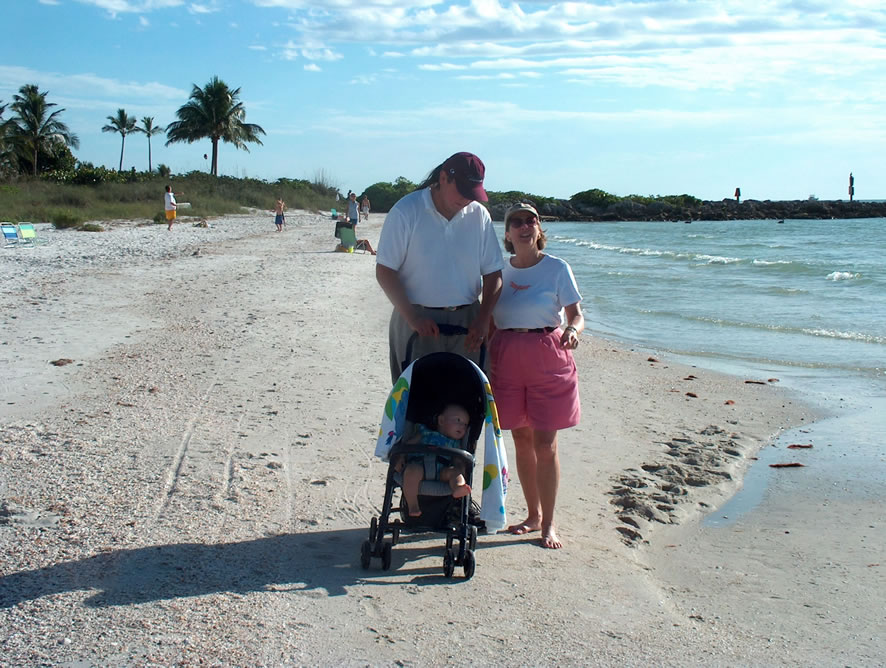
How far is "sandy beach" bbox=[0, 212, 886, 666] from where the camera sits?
3229 millimetres

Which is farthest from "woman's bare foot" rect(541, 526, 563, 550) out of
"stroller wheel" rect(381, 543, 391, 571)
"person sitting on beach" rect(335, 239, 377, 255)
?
"person sitting on beach" rect(335, 239, 377, 255)

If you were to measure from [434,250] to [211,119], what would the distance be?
6474 centimetres

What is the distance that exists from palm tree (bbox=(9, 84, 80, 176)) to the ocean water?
139ft

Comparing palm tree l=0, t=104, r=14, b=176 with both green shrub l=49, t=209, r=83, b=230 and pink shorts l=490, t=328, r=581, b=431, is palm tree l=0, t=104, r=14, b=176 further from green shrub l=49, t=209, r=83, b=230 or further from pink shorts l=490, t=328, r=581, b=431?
pink shorts l=490, t=328, r=581, b=431

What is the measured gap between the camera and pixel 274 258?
2002 cm

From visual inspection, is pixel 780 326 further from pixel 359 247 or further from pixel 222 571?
pixel 359 247

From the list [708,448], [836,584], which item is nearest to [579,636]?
[836,584]

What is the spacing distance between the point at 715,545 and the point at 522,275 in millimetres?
1813

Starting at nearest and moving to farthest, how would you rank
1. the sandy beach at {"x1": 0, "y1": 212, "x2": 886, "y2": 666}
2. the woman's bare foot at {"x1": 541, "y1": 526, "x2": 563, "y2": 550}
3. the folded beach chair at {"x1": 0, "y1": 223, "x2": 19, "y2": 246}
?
the sandy beach at {"x1": 0, "y1": 212, "x2": 886, "y2": 666}
the woman's bare foot at {"x1": 541, "y1": 526, "x2": 563, "y2": 550}
the folded beach chair at {"x1": 0, "y1": 223, "x2": 19, "y2": 246}

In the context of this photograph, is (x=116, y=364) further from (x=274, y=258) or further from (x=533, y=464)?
(x=274, y=258)

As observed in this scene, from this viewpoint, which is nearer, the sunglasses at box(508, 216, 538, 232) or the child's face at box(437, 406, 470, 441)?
the child's face at box(437, 406, 470, 441)

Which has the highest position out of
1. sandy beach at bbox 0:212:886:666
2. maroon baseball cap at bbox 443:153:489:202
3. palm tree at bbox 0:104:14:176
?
palm tree at bbox 0:104:14:176

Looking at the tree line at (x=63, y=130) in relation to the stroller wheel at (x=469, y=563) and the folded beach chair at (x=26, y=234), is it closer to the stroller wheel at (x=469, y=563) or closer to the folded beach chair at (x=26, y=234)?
the folded beach chair at (x=26, y=234)

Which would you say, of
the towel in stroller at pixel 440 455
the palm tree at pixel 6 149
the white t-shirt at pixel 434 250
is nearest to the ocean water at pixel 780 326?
the towel in stroller at pixel 440 455
